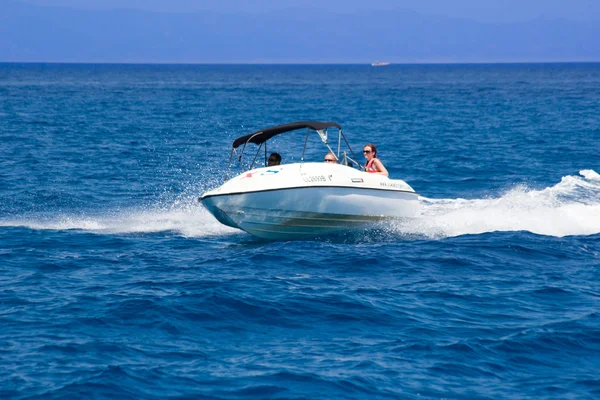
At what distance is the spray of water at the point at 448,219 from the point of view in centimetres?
1684

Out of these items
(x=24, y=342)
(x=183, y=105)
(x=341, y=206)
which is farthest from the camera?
(x=183, y=105)

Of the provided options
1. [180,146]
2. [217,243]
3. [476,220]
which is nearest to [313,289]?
[217,243]

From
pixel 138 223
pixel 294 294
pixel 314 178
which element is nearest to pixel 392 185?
pixel 314 178

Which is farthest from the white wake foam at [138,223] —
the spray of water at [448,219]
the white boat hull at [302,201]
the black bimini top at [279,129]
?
the black bimini top at [279,129]

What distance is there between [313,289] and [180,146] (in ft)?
75.7

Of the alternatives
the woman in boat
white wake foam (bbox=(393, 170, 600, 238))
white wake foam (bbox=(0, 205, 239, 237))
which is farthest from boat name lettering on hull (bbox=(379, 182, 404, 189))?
white wake foam (bbox=(0, 205, 239, 237))

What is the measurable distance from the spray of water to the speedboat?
966mm

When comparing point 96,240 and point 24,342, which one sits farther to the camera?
point 96,240

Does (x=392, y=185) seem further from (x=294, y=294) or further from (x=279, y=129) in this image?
(x=294, y=294)

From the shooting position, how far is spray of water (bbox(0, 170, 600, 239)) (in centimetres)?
1684

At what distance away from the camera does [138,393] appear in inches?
333

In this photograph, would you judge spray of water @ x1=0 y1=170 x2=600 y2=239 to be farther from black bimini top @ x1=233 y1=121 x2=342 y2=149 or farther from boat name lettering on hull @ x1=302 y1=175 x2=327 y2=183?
boat name lettering on hull @ x1=302 y1=175 x2=327 y2=183

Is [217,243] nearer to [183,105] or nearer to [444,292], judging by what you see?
[444,292]

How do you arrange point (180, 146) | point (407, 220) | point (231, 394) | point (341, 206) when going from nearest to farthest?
point (231, 394) < point (341, 206) < point (407, 220) < point (180, 146)
